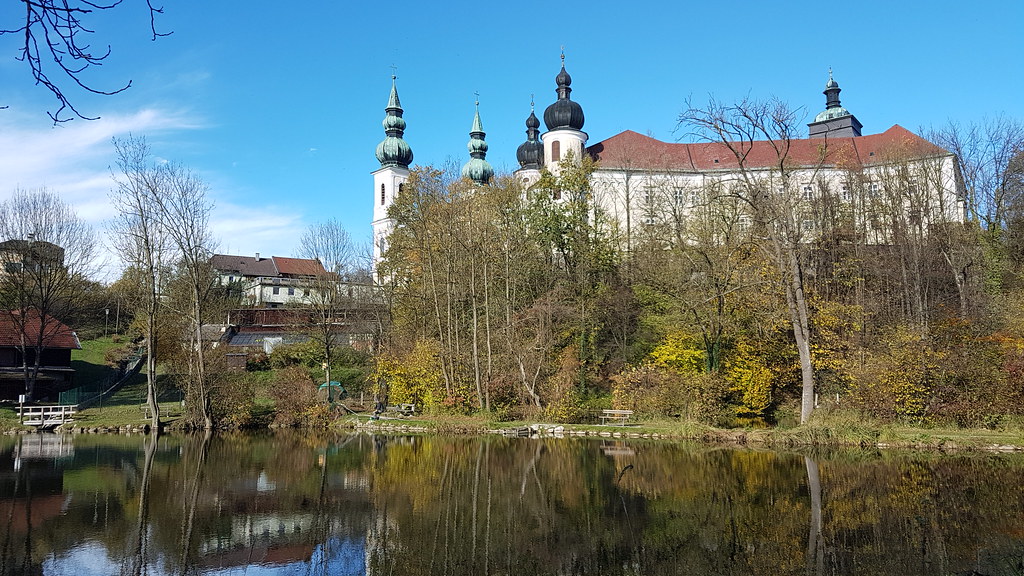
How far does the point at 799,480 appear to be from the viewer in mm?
14375

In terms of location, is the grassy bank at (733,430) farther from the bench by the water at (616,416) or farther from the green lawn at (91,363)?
the green lawn at (91,363)

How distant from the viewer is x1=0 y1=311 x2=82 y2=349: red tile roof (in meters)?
33.6

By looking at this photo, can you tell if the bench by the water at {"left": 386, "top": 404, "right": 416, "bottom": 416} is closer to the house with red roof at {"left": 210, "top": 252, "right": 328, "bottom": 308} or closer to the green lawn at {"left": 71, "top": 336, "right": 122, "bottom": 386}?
the green lawn at {"left": 71, "top": 336, "right": 122, "bottom": 386}

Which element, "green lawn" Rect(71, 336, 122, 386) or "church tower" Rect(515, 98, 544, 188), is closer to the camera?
"green lawn" Rect(71, 336, 122, 386)

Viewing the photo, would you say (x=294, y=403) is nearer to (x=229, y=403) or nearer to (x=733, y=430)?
(x=229, y=403)

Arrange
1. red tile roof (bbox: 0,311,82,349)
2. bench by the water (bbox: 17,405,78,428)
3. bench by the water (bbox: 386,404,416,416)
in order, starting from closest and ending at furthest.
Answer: bench by the water (bbox: 17,405,78,428), bench by the water (bbox: 386,404,416,416), red tile roof (bbox: 0,311,82,349)

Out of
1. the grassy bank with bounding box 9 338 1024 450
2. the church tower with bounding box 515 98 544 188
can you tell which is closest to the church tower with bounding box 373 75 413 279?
the church tower with bounding box 515 98 544 188

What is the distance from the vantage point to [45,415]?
27859mm

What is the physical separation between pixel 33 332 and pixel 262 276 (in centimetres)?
3553

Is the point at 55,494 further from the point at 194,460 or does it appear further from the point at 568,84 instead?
the point at 568,84

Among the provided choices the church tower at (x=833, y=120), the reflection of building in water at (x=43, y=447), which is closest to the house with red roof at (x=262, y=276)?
the reflection of building in water at (x=43, y=447)

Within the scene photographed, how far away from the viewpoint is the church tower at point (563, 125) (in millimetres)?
54031

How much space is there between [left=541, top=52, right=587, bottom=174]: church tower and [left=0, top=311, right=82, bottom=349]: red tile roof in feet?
110

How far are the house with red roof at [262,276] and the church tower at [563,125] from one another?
21.9 m
